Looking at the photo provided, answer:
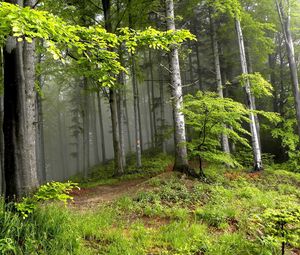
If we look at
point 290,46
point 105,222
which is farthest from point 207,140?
point 290,46

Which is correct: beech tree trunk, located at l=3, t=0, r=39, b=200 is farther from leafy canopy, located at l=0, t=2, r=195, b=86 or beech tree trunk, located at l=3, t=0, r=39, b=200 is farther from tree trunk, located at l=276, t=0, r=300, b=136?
tree trunk, located at l=276, t=0, r=300, b=136

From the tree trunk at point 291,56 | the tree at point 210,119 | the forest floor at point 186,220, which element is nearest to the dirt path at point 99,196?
the forest floor at point 186,220

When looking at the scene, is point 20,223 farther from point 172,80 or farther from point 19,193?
point 172,80

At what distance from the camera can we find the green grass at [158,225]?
4676 millimetres

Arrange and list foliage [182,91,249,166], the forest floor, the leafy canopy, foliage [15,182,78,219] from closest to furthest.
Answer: the leafy canopy
foliage [15,182,78,219]
the forest floor
foliage [182,91,249,166]

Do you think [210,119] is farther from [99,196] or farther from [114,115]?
[114,115]

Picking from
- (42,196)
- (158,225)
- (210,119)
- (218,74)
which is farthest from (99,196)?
(218,74)

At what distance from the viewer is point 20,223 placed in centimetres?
464

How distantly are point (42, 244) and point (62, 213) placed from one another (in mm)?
857

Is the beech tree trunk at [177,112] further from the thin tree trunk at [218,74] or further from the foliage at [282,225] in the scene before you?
the foliage at [282,225]

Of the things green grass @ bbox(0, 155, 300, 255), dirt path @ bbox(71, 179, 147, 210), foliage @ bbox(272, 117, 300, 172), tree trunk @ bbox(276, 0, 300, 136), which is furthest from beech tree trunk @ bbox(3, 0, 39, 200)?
foliage @ bbox(272, 117, 300, 172)

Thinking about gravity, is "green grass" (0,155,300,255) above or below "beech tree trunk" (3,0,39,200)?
below

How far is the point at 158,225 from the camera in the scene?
6.44 metres

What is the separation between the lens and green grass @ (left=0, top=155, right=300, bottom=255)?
4.68 m
